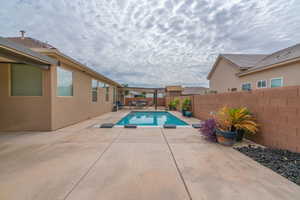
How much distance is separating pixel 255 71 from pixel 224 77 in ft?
12.2

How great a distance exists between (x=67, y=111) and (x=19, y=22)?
205 inches

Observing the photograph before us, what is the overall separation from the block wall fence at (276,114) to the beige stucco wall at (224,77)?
24.5ft

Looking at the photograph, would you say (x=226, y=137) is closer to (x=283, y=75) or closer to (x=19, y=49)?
(x=19, y=49)

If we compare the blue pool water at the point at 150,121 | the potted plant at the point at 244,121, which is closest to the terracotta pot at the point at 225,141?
the potted plant at the point at 244,121

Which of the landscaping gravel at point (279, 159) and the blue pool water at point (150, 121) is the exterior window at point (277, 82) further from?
the landscaping gravel at point (279, 159)

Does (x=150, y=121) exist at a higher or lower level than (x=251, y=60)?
lower

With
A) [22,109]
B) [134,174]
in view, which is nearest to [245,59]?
[134,174]

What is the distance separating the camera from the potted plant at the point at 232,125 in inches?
147

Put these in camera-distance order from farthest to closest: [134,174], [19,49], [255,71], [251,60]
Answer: [251,60]
[255,71]
[19,49]
[134,174]

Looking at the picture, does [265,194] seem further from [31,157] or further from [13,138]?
[13,138]

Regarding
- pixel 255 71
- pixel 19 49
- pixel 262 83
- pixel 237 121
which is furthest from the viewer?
pixel 255 71

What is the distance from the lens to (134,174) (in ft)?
7.48

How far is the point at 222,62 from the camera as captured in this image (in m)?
12.8

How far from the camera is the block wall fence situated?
2979mm
